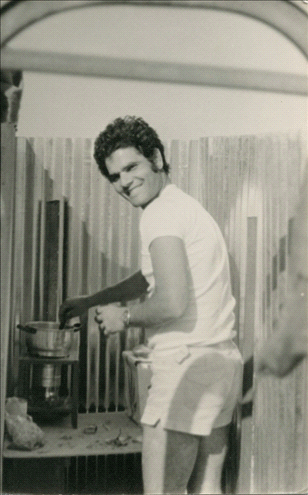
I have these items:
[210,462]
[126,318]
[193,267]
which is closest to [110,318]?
[126,318]

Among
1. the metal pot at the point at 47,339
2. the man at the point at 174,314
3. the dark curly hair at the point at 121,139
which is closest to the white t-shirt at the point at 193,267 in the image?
the man at the point at 174,314

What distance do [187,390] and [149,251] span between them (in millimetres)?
469

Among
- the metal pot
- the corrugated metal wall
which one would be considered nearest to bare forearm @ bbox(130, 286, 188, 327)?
the corrugated metal wall

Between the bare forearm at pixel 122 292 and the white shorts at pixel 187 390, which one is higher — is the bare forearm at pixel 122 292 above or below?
above

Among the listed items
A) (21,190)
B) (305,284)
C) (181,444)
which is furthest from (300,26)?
(181,444)

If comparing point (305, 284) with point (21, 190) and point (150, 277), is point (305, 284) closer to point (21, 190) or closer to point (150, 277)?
point (150, 277)

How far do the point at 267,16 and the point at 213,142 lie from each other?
446mm

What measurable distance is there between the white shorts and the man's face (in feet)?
1.70

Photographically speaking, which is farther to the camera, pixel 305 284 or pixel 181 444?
pixel 181 444

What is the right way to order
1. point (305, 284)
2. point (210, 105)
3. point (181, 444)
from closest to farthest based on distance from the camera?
point (305, 284) → point (181, 444) → point (210, 105)

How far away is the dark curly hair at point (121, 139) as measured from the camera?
2.10 metres

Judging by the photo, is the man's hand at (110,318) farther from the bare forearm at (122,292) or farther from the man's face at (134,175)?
the man's face at (134,175)

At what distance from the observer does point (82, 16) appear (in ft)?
6.75

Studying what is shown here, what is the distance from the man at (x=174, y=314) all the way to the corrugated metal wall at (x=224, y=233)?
0.20ft
